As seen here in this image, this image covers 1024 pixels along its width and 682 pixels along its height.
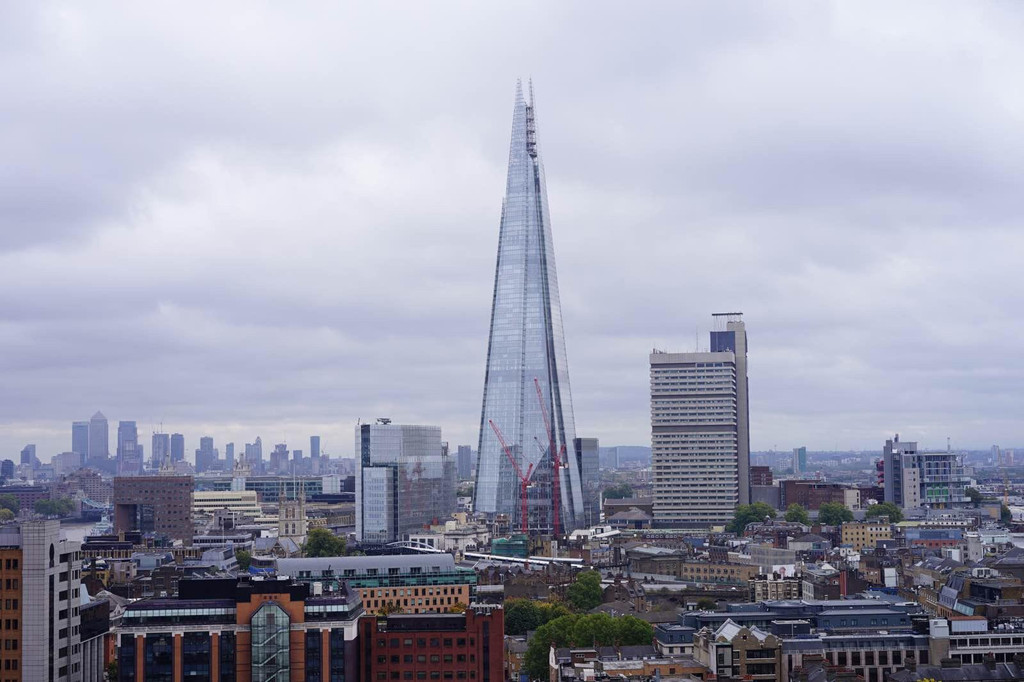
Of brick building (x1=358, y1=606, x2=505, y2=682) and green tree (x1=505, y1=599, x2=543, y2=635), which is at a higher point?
brick building (x1=358, y1=606, x2=505, y2=682)

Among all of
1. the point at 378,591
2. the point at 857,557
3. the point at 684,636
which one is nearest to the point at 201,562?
the point at 378,591

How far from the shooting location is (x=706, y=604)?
145500 mm

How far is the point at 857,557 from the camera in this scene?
650 feet

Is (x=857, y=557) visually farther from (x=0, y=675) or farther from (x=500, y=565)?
(x=0, y=675)

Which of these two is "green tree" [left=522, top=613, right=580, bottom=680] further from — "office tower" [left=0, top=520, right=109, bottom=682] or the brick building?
"office tower" [left=0, top=520, right=109, bottom=682]

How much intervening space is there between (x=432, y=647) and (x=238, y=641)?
43.4 feet

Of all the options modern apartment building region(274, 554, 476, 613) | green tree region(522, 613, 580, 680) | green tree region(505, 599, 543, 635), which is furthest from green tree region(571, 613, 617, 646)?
modern apartment building region(274, 554, 476, 613)

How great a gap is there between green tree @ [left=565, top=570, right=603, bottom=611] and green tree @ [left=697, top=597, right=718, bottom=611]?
10.9 metres

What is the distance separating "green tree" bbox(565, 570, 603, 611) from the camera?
523 ft

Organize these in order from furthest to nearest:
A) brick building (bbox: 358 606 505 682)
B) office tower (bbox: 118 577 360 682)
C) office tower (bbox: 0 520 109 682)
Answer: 1. brick building (bbox: 358 606 505 682)
2. office tower (bbox: 0 520 109 682)
3. office tower (bbox: 118 577 360 682)

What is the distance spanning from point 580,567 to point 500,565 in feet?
36.9

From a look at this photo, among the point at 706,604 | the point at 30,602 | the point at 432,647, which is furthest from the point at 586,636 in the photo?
the point at 30,602

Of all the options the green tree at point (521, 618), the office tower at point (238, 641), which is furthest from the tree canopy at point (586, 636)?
the office tower at point (238, 641)

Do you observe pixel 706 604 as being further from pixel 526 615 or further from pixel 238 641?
pixel 238 641
